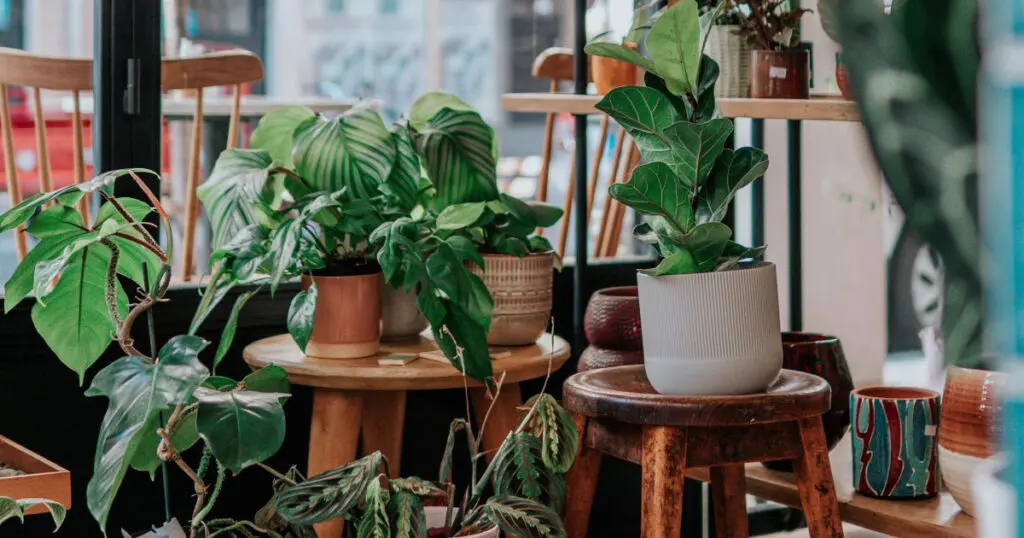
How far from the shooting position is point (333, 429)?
1.79 m

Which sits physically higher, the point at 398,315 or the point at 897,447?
the point at 398,315

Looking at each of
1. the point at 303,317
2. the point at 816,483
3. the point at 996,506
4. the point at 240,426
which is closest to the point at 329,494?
the point at 240,426

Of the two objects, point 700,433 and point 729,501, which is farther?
point 729,501

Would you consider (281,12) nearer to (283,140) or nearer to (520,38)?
(520,38)

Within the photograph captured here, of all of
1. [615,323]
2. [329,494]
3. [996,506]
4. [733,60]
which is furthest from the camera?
[733,60]

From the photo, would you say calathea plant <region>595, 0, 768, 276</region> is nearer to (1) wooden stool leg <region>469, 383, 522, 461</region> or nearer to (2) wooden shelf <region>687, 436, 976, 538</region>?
(2) wooden shelf <region>687, 436, 976, 538</region>

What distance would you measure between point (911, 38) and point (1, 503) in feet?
4.36

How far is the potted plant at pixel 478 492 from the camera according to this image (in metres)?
1.57

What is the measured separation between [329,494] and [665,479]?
419mm

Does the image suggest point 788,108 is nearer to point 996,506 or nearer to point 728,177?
point 728,177

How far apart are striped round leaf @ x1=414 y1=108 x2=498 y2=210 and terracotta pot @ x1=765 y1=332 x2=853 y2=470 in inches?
20.3

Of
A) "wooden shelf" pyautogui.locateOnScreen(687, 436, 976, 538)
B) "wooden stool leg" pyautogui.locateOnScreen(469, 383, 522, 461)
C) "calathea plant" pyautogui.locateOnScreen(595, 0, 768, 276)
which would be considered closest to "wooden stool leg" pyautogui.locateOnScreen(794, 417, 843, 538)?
"wooden shelf" pyautogui.locateOnScreen(687, 436, 976, 538)

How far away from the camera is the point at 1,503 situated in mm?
1447

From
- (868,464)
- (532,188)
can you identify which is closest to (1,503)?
(868,464)
